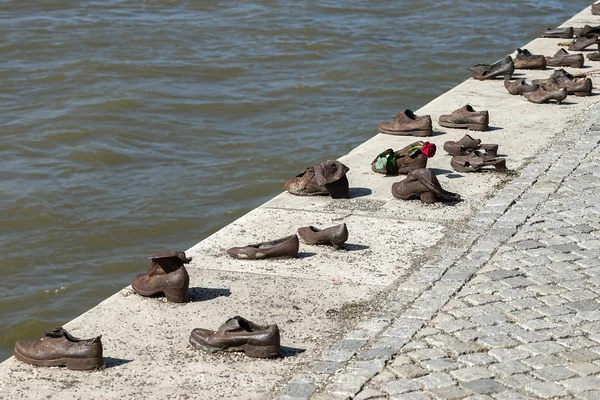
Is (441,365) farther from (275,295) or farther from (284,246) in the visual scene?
(284,246)

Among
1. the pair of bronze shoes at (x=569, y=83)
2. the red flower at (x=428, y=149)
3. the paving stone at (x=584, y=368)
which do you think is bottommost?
the paving stone at (x=584, y=368)

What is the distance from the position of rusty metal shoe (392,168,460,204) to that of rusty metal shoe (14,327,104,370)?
2925 millimetres

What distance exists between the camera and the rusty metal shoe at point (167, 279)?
18.9ft

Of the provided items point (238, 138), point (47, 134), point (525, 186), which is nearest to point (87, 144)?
point (47, 134)

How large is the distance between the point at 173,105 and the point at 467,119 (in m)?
4.77

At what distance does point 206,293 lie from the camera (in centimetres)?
598

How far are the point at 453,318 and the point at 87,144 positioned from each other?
22.2 ft

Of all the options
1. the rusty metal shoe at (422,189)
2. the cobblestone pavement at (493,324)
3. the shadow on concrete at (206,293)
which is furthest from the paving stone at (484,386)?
the rusty metal shoe at (422,189)

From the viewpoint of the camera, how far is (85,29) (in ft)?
54.6

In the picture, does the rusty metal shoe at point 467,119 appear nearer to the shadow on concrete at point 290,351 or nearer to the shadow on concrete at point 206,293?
the shadow on concrete at point 206,293

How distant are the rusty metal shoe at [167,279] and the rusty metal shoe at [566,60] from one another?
7.14m

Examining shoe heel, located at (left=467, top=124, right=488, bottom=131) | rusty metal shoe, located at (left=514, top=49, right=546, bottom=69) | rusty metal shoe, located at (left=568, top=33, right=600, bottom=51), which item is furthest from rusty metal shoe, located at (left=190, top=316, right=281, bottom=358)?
rusty metal shoe, located at (left=568, top=33, right=600, bottom=51)

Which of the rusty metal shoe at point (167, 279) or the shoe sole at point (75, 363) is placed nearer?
the shoe sole at point (75, 363)

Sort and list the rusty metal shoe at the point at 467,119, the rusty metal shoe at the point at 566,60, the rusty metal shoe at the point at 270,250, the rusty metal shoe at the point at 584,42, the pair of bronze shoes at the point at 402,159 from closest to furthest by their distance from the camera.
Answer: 1. the rusty metal shoe at the point at 270,250
2. the pair of bronze shoes at the point at 402,159
3. the rusty metal shoe at the point at 467,119
4. the rusty metal shoe at the point at 566,60
5. the rusty metal shoe at the point at 584,42
